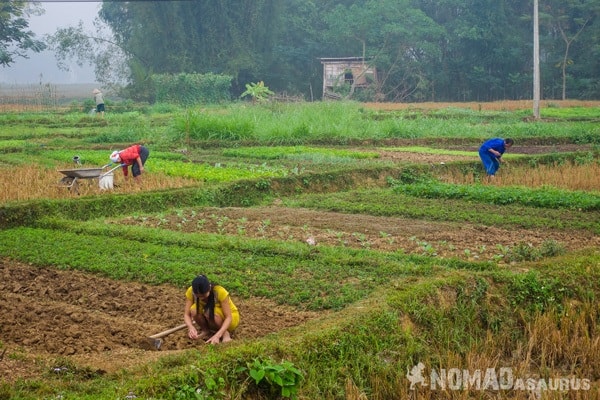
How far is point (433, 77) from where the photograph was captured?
50.4 metres

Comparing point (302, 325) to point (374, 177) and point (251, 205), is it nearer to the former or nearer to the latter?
point (251, 205)

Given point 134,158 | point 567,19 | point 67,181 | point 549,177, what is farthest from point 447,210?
point 567,19

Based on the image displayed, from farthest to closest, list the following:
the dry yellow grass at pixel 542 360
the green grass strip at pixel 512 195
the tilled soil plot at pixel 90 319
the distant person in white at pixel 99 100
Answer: the distant person in white at pixel 99 100
the green grass strip at pixel 512 195
the tilled soil plot at pixel 90 319
the dry yellow grass at pixel 542 360

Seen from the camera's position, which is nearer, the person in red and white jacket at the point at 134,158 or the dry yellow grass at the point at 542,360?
the dry yellow grass at the point at 542,360

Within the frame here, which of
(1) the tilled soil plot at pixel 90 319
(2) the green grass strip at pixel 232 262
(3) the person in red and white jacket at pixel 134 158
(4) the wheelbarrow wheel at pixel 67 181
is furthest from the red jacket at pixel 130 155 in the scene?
(1) the tilled soil plot at pixel 90 319

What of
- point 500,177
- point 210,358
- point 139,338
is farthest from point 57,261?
point 500,177

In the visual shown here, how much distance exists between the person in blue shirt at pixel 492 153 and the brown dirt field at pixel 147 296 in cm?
448

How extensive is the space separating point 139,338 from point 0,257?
4.02 metres

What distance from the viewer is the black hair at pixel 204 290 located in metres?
6.64

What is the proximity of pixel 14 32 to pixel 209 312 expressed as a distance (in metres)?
41.0

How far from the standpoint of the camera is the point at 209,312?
6789 mm

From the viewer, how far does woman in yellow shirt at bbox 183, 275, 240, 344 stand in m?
6.66

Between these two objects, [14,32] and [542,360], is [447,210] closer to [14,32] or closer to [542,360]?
→ [542,360]

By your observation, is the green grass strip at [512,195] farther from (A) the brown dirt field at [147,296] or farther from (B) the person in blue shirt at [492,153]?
(A) the brown dirt field at [147,296]
